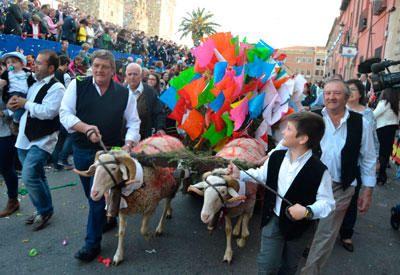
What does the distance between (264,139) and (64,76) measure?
391 cm

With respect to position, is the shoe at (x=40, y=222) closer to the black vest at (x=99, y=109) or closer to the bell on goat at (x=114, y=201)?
the black vest at (x=99, y=109)

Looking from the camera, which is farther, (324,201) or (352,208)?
(352,208)

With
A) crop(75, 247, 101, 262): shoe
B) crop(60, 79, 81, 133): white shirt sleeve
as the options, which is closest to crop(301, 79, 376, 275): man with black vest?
crop(75, 247, 101, 262): shoe

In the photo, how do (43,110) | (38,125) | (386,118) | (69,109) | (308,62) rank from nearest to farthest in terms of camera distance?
(69,109), (43,110), (38,125), (386,118), (308,62)

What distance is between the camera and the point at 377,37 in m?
17.1

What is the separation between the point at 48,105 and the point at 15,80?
740 millimetres

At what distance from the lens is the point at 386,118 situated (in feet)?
20.1

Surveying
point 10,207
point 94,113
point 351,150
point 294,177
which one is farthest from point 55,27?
point 294,177

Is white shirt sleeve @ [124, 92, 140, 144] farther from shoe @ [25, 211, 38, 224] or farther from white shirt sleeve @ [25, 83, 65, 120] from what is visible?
shoe @ [25, 211, 38, 224]

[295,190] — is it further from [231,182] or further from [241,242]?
[241,242]

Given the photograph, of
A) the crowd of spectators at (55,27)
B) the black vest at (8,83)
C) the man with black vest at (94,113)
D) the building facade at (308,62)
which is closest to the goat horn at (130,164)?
the man with black vest at (94,113)

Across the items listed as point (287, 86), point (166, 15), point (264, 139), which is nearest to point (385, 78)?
point (287, 86)

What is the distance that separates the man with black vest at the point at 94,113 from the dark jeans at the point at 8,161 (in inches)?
59.6

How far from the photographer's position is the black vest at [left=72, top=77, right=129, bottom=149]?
3.23 m
